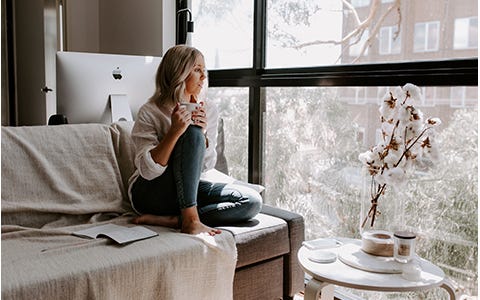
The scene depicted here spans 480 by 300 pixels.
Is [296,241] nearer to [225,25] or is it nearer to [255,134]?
[255,134]

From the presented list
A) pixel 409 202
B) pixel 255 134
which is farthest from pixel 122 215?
pixel 409 202

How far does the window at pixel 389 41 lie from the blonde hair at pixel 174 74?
803 millimetres

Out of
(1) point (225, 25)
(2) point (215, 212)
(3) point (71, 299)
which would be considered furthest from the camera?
(1) point (225, 25)

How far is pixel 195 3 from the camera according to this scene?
130 inches

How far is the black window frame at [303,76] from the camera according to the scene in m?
1.79

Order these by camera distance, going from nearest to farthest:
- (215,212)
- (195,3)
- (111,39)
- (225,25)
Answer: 1. (215,212)
2. (225,25)
3. (195,3)
4. (111,39)

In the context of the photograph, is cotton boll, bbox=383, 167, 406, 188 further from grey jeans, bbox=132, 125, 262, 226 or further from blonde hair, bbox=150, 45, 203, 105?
blonde hair, bbox=150, 45, 203, 105

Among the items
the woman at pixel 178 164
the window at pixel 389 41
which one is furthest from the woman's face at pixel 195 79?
the window at pixel 389 41

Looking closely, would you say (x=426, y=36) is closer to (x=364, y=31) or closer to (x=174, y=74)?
(x=364, y=31)

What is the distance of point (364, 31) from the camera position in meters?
2.13

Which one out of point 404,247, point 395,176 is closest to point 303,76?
point 395,176

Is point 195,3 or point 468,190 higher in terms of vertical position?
point 195,3

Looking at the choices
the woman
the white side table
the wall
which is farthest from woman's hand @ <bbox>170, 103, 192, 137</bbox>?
the wall

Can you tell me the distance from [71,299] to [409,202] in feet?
4.47
